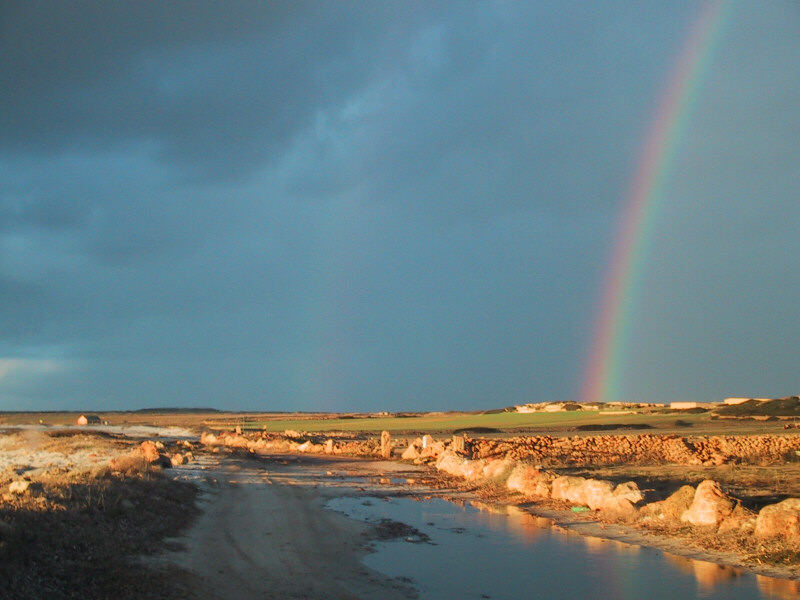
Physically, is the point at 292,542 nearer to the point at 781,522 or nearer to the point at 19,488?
the point at 19,488

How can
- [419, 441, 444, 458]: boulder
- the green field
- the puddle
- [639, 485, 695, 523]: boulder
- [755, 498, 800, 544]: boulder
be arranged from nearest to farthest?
Answer: the puddle → [755, 498, 800, 544]: boulder → [639, 485, 695, 523]: boulder → [419, 441, 444, 458]: boulder → the green field

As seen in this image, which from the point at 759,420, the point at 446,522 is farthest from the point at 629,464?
the point at 759,420

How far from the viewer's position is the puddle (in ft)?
40.8

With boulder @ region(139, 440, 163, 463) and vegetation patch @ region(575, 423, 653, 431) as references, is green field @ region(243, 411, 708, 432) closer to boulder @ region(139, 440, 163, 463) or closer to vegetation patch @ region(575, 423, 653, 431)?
vegetation patch @ region(575, 423, 653, 431)

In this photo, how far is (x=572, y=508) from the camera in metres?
21.4

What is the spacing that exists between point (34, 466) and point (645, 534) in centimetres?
2531

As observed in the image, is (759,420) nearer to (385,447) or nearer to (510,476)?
(385,447)

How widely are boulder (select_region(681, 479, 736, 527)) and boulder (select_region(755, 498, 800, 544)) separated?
116cm

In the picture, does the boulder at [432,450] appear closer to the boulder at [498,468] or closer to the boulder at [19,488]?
the boulder at [498,468]

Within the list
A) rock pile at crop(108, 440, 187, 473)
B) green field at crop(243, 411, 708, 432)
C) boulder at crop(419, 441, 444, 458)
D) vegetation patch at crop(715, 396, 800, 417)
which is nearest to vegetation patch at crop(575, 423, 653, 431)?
green field at crop(243, 411, 708, 432)

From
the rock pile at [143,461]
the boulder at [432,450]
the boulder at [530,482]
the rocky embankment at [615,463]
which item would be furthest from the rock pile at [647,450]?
the rock pile at [143,461]

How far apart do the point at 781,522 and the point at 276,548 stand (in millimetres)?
10587

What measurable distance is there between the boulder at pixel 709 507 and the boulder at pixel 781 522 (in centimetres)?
116

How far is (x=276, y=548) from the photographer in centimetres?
1462
